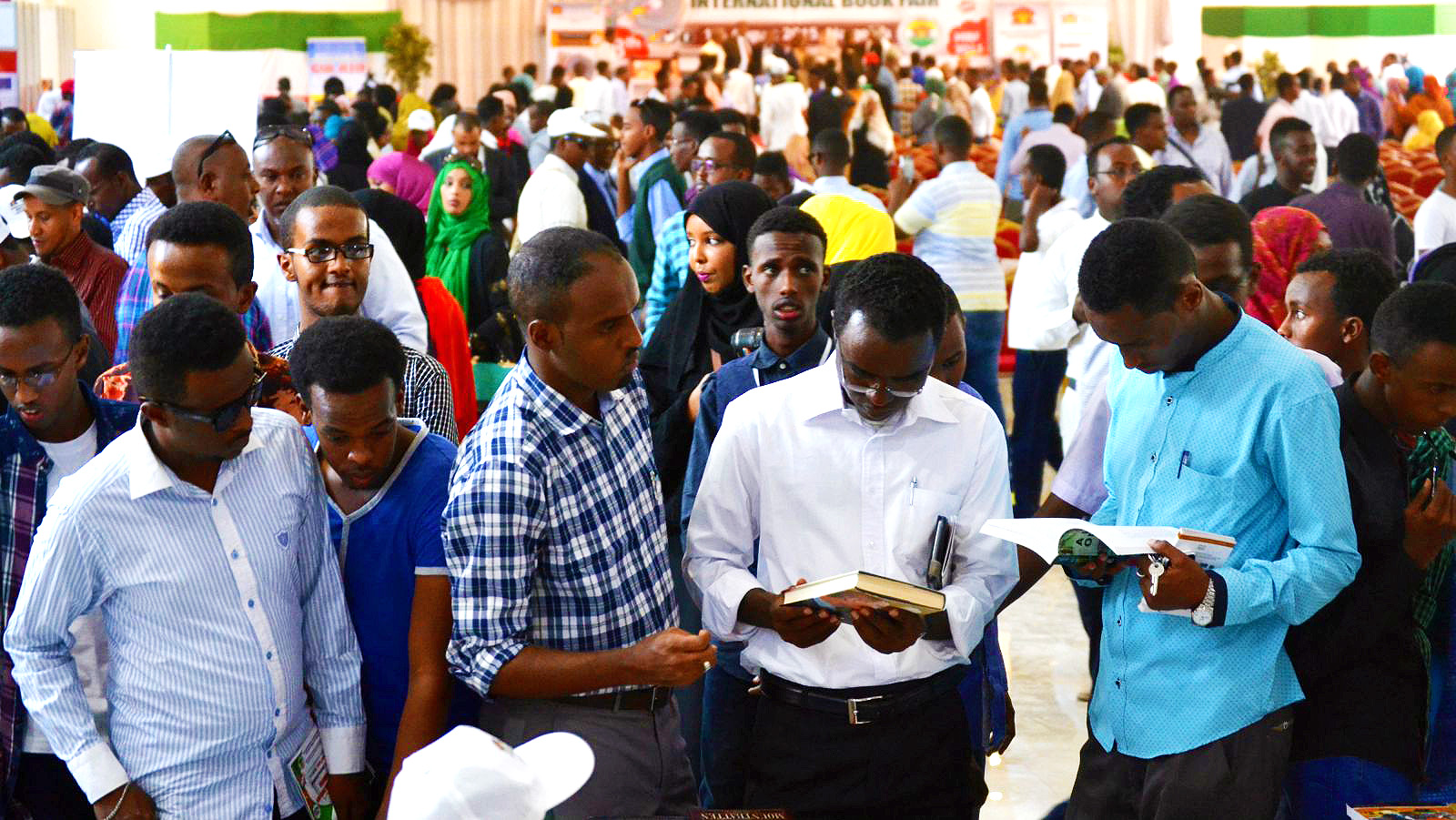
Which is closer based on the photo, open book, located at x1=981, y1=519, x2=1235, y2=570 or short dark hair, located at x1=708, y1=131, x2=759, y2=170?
open book, located at x1=981, y1=519, x2=1235, y2=570

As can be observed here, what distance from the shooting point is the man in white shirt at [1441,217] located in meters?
6.14

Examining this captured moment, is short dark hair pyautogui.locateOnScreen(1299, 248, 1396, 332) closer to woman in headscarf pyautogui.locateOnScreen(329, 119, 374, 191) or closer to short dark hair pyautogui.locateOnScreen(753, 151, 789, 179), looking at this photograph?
short dark hair pyautogui.locateOnScreen(753, 151, 789, 179)

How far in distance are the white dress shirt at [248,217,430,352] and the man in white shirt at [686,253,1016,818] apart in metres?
1.49

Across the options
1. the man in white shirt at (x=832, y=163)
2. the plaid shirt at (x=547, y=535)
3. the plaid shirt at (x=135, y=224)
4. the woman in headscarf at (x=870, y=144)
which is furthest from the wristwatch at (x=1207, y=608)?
the woman in headscarf at (x=870, y=144)

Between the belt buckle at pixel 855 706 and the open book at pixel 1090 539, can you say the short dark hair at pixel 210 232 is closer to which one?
the belt buckle at pixel 855 706

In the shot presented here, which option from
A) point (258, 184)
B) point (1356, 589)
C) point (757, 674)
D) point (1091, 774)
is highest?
point (258, 184)

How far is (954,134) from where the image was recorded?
7277mm

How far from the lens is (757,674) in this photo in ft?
8.90

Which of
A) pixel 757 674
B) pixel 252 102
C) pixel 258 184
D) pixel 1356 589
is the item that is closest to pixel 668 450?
pixel 757 674

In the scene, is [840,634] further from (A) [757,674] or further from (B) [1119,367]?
(B) [1119,367]

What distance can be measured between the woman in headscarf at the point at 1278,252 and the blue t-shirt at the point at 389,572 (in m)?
2.96

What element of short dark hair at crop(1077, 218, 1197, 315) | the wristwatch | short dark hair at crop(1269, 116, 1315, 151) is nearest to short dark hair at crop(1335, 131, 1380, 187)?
short dark hair at crop(1269, 116, 1315, 151)

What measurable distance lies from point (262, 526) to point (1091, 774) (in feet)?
4.98

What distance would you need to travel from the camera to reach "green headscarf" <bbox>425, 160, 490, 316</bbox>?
20.5ft
